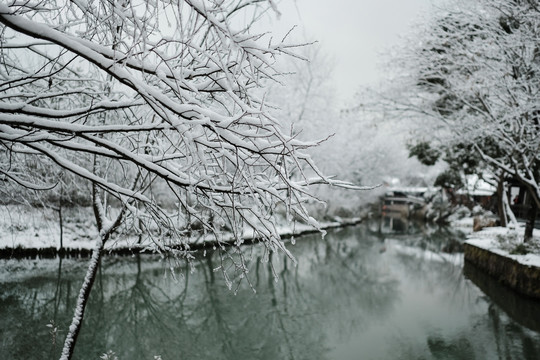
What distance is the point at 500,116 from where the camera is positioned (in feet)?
30.6

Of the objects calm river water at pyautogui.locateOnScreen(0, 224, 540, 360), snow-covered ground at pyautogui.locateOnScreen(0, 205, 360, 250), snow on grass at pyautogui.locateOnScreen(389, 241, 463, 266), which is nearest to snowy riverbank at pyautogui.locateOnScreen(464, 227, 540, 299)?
calm river water at pyautogui.locateOnScreen(0, 224, 540, 360)

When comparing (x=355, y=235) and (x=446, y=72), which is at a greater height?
(x=446, y=72)

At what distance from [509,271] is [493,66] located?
19.0 feet

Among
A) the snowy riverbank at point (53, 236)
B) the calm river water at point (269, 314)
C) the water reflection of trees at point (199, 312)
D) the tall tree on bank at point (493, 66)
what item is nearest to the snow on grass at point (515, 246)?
the calm river water at point (269, 314)

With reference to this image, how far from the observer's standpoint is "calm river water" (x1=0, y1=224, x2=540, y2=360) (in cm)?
666

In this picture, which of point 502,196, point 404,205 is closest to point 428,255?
point 502,196

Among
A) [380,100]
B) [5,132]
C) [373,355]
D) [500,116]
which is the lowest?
[373,355]

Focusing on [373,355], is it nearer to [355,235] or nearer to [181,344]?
[181,344]

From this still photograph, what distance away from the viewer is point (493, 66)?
27.9 ft

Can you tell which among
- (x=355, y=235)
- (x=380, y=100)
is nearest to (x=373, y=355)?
(x=380, y=100)

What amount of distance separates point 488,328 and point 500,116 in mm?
5066

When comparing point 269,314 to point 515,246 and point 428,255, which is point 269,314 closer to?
point 515,246

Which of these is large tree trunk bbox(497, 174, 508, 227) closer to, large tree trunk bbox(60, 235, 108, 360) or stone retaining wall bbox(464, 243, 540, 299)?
stone retaining wall bbox(464, 243, 540, 299)

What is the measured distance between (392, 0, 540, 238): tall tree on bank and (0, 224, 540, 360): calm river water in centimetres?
362
